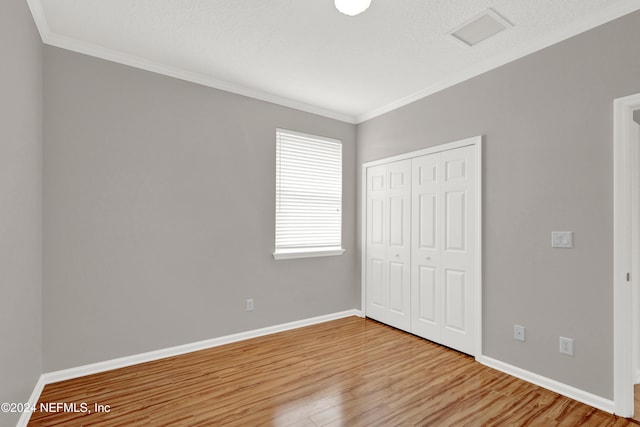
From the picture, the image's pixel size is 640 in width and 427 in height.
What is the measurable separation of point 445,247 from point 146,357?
315 cm

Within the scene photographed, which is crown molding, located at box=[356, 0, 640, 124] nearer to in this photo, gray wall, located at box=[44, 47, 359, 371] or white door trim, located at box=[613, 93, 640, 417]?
white door trim, located at box=[613, 93, 640, 417]

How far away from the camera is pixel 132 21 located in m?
2.37

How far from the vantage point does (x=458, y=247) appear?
10.5 feet

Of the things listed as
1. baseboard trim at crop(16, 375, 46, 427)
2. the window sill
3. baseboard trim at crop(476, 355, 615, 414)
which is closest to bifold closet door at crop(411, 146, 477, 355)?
baseboard trim at crop(476, 355, 615, 414)

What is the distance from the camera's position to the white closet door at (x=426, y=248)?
3.39 metres

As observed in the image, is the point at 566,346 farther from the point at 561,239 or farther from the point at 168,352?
the point at 168,352

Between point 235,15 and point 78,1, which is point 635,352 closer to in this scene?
point 235,15

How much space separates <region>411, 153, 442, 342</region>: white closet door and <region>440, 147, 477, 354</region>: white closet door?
0.24 ft

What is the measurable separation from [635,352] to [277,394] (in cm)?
294

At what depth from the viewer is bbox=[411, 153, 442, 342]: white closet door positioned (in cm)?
339

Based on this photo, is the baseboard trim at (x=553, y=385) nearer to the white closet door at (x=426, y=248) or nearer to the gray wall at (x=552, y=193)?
the gray wall at (x=552, y=193)

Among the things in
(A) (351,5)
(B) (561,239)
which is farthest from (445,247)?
(A) (351,5)

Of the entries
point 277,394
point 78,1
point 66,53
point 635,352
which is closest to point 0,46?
point 78,1

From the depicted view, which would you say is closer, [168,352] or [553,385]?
[553,385]
